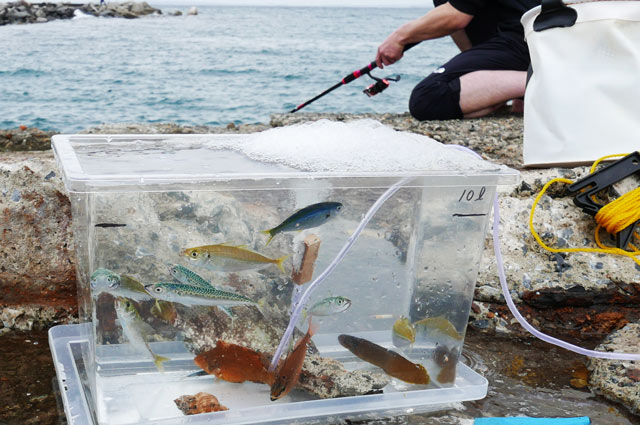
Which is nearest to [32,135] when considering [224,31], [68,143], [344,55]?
[68,143]

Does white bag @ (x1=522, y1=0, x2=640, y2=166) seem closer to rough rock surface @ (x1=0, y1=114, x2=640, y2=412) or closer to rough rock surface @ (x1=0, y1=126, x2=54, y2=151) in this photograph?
rough rock surface @ (x1=0, y1=114, x2=640, y2=412)

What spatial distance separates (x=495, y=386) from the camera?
1.19 metres

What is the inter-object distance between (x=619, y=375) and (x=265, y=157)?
793 millimetres

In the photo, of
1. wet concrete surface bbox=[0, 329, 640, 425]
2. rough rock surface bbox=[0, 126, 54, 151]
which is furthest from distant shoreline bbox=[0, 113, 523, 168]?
wet concrete surface bbox=[0, 329, 640, 425]

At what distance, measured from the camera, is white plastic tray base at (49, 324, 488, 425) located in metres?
0.95

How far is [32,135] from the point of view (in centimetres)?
223

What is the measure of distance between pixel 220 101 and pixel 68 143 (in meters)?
11.2

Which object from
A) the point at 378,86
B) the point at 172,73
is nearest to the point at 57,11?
the point at 172,73

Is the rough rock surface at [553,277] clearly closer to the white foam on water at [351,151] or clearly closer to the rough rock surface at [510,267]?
the rough rock surface at [510,267]

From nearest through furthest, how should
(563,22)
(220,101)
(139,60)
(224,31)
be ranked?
1. (563,22)
2. (220,101)
3. (139,60)
4. (224,31)

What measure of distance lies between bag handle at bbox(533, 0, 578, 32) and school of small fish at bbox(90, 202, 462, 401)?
3.33 feet

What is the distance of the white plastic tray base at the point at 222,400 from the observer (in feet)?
3.11

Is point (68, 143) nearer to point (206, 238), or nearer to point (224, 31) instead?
point (206, 238)

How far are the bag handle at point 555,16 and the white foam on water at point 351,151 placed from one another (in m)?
0.73
